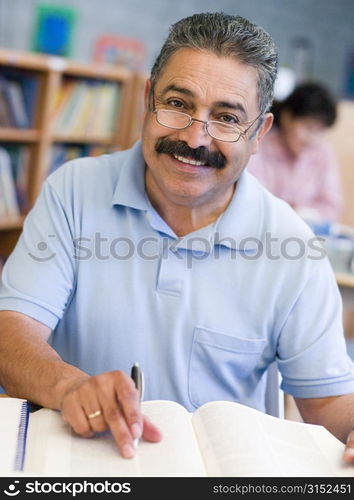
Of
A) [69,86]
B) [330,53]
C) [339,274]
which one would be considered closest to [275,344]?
[339,274]

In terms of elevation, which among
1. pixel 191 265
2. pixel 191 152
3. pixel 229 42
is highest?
pixel 229 42

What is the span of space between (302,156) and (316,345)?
248 centimetres

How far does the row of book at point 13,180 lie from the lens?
357 centimetres

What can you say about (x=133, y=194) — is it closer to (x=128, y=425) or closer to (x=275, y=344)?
(x=275, y=344)

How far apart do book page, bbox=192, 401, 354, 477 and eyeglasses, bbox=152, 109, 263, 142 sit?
504 mm

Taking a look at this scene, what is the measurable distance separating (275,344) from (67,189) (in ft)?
1.66

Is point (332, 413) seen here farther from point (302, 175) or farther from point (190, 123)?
point (302, 175)

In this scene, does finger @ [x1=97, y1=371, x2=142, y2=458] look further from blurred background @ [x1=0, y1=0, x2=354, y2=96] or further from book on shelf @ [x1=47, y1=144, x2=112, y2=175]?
blurred background @ [x1=0, y1=0, x2=354, y2=96]

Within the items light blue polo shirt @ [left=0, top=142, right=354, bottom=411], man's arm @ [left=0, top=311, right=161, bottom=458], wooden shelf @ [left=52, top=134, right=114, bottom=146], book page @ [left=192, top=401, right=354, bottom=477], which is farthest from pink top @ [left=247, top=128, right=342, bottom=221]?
book page @ [left=192, top=401, right=354, bottom=477]

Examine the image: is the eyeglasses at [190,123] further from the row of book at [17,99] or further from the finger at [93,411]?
the row of book at [17,99]

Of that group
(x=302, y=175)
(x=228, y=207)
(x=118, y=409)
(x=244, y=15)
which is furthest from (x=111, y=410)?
(x=244, y=15)

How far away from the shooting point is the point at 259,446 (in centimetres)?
92

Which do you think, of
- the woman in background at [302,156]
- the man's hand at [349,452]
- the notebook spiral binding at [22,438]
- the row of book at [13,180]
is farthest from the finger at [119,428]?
the row of book at [13,180]

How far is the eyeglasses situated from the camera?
128 cm
